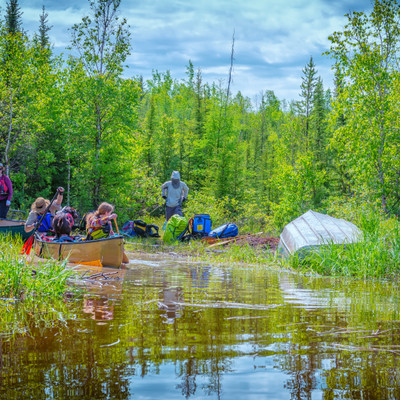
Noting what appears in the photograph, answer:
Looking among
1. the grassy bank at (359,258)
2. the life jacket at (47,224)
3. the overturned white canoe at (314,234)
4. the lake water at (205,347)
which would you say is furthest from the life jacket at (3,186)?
the lake water at (205,347)

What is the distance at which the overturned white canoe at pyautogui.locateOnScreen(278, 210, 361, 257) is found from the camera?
11367 mm

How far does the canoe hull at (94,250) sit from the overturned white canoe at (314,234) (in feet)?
13.4

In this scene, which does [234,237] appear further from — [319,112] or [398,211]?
[319,112]

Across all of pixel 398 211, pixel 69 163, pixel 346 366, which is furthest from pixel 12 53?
pixel 346 366

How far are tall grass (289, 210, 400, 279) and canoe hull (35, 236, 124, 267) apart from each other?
3.97 metres

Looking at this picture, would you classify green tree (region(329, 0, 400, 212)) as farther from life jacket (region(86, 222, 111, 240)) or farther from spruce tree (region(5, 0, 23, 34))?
spruce tree (region(5, 0, 23, 34))

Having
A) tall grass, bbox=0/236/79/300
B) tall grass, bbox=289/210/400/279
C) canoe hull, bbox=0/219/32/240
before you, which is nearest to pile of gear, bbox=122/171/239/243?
canoe hull, bbox=0/219/32/240

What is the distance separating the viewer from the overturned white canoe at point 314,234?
11367 millimetres

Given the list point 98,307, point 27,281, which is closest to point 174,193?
point 27,281

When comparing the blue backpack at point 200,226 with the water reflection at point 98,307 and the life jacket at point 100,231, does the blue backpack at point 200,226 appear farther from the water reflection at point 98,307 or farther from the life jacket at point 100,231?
the water reflection at point 98,307

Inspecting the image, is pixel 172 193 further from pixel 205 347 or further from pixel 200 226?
pixel 205 347

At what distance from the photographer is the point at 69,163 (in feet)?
70.8

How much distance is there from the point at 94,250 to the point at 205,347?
21.7ft

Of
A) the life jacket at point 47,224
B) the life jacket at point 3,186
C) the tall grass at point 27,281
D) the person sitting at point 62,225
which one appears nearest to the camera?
the tall grass at point 27,281
